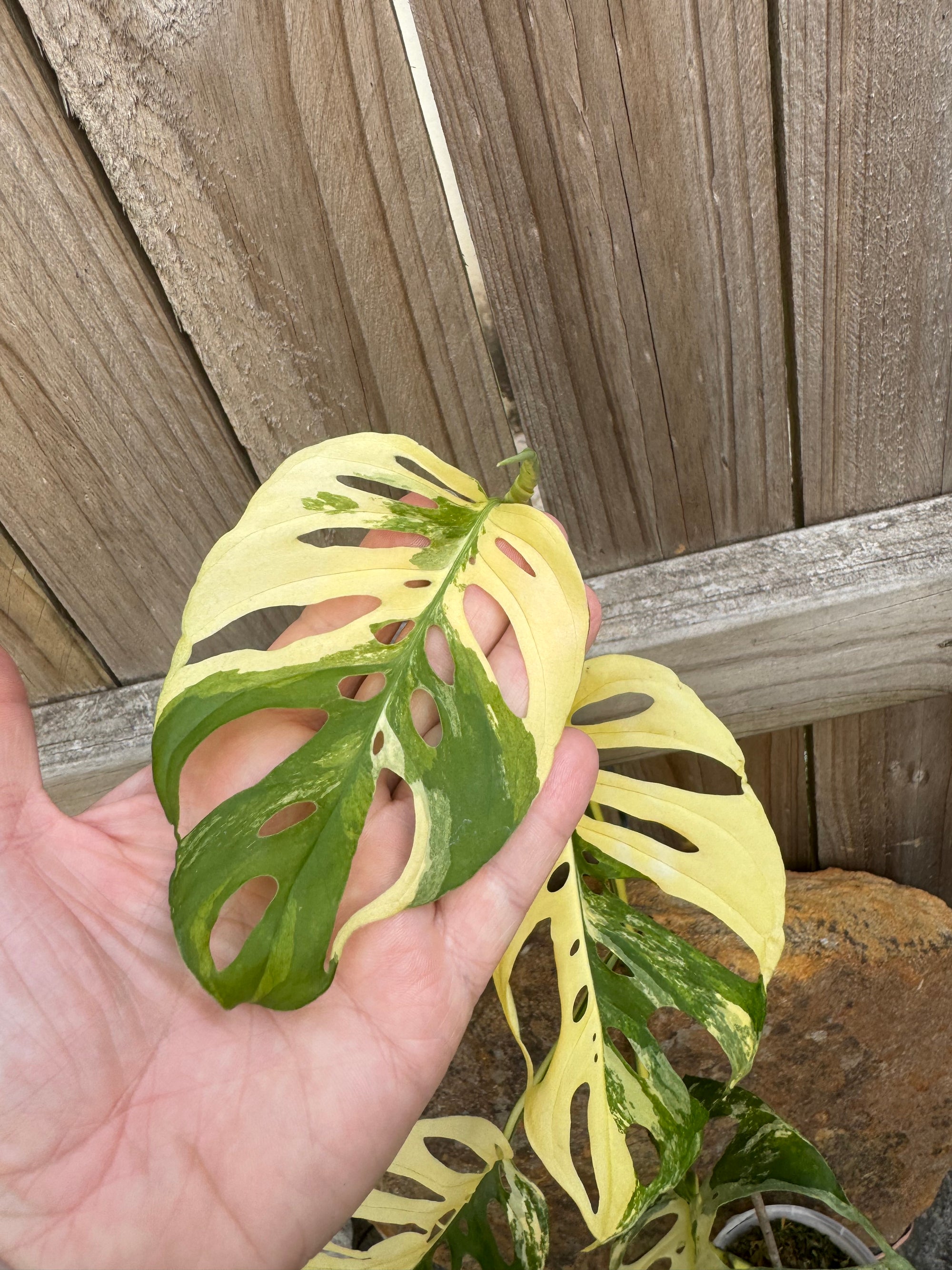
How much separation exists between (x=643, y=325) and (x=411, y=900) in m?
0.59

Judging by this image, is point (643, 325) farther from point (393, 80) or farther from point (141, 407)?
point (141, 407)

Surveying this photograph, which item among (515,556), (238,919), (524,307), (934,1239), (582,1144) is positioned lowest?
(934,1239)

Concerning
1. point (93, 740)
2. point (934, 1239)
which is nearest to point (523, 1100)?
point (93, 740)

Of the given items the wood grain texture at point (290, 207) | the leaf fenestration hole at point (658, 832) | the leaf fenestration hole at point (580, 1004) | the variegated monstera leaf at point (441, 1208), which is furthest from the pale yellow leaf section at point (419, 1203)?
the wood grain texture at point (290, 207)

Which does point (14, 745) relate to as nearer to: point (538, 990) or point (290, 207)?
point (290, 207)

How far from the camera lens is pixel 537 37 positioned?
667 mm

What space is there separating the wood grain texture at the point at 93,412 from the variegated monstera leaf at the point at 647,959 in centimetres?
49

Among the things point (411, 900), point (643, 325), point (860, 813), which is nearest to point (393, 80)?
point (643, 325)

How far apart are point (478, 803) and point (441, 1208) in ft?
2.00

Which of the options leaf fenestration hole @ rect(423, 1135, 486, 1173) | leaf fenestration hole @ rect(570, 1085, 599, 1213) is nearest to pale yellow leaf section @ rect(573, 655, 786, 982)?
leaf fenestration hole @ rect(570, 1085, 599, 1213)

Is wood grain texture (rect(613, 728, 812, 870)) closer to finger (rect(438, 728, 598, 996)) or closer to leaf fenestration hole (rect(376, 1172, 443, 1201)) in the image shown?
finger (rect(438, 728, 598, 996))

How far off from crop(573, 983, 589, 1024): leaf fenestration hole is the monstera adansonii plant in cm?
1

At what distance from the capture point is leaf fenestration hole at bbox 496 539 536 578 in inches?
26.2

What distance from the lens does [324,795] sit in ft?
1.79
